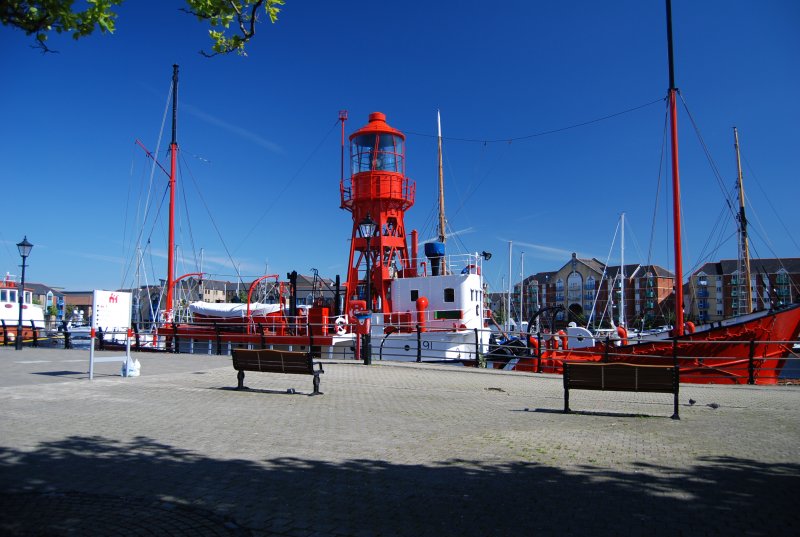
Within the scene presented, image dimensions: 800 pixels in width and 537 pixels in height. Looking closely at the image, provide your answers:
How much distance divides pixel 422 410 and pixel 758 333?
13371 millimetres

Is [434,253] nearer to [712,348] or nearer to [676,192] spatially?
[676,192]

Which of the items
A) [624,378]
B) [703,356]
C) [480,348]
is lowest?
[480,348]

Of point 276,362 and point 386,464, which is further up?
point 276,362

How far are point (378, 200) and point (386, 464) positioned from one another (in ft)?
65.7

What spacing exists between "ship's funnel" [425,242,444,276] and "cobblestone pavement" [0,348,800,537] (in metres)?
13.8

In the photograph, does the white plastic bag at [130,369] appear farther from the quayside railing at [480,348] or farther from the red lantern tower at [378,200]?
the red lantern tower at [378,200]

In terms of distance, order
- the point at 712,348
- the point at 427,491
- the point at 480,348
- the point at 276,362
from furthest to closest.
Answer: the point at 480,348
the point at 712,348
the point at 276,362
the point at 427,491

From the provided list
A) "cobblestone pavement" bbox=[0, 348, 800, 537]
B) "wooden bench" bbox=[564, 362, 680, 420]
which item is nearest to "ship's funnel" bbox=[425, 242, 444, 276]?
"cobblestone pavement" bbox=[0, 348, 800, 537]

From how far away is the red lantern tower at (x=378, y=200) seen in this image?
84.5 feet

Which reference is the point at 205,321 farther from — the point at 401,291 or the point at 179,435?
the point at 179,435

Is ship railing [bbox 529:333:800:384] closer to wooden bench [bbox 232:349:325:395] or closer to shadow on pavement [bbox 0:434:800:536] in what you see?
wooden bench [bbox 232:349:325:395]

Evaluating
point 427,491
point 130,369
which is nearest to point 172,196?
point 130,369

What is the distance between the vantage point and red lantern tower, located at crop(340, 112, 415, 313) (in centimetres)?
2577

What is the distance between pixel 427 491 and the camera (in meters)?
5.52
